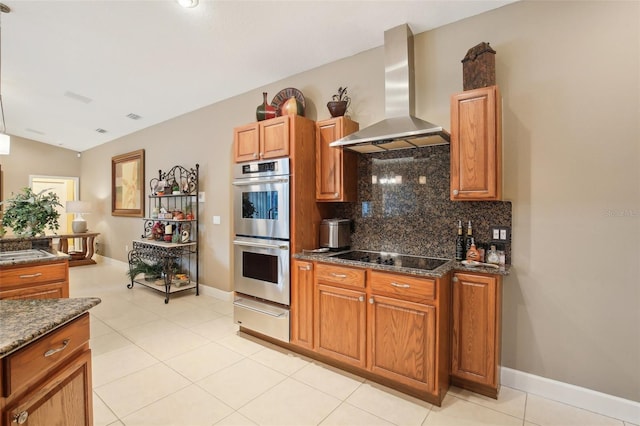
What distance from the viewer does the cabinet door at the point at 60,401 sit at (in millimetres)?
1029

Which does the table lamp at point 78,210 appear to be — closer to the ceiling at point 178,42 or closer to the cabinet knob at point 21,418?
the ceiling at point 178,42

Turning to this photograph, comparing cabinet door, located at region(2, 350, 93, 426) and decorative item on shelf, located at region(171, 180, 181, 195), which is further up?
decorative item on shelf, located at region(171, 180, 181, 195)

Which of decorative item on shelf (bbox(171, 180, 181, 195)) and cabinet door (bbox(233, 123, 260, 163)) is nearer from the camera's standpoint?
cabinet door (bbox(233, 123, 260, 163))

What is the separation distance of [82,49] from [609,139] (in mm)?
4806

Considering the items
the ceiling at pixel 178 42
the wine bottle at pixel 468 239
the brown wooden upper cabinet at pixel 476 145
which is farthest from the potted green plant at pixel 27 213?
the wine bottle at pixel 468 239

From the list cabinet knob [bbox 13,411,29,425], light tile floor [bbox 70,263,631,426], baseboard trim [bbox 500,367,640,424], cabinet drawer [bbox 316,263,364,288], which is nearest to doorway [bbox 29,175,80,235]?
light tile floor [bbox 70,263,631,426]

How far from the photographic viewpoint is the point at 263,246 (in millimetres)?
2977

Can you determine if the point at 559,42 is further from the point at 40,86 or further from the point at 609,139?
the point at 40,86

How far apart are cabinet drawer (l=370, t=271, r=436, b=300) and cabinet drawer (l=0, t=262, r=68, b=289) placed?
2766 mm

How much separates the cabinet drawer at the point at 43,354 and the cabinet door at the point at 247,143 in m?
2.06

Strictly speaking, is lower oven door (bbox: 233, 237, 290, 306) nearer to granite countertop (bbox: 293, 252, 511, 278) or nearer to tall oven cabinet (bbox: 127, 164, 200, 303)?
granite countertop (bbox: 293, 252, 511, 278)

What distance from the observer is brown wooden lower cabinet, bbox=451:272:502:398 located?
214 centimetres

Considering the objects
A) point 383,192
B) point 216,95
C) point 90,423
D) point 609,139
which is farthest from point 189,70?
point 609,139

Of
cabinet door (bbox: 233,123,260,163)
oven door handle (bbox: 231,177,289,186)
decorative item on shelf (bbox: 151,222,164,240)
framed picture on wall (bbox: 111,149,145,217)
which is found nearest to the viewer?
oven door handle (bbox: 231,177,289,186)
